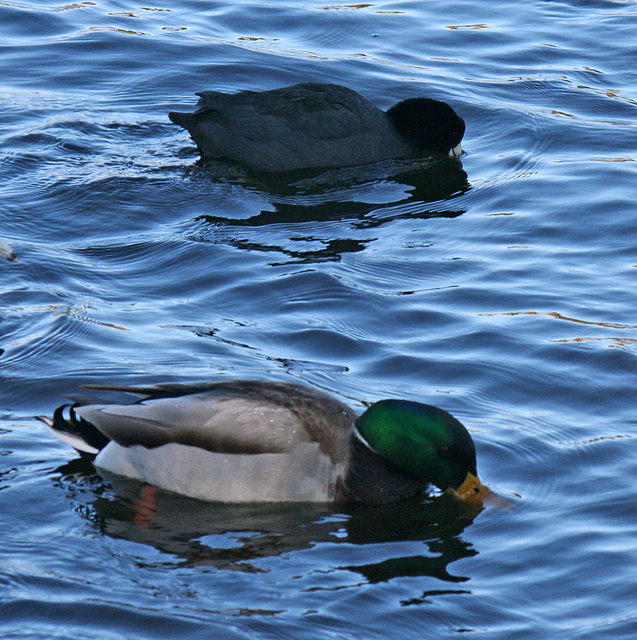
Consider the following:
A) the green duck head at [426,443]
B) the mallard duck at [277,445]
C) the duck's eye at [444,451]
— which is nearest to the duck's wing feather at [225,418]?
the mallard duck at [277,445]

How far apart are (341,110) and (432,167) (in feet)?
3.11

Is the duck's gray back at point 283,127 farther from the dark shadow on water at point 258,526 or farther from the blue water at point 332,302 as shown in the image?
the dark shadow on water at point 258,526

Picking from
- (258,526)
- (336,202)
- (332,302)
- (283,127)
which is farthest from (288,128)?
(258,526)

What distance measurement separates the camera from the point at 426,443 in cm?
610

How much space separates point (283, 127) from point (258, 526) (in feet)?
17.2

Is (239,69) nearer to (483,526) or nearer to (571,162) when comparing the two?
(571,162)

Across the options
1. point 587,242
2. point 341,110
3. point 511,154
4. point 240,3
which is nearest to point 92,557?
point 587,242

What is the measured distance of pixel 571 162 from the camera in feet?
36.0

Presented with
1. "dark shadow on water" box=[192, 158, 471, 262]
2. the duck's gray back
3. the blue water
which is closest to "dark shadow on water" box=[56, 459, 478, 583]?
the blue water

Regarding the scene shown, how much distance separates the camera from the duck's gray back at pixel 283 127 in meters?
10.5

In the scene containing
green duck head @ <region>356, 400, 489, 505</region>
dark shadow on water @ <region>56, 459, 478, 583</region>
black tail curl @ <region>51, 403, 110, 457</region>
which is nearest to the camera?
dark shadow on water @ <region>56, 459, 478, 583</region>

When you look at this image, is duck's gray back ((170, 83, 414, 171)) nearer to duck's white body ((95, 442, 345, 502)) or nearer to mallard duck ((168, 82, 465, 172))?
mallard duck ((168, 82, 465, 172))

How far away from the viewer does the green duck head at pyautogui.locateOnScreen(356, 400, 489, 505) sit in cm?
606

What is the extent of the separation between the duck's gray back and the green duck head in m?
4.70
